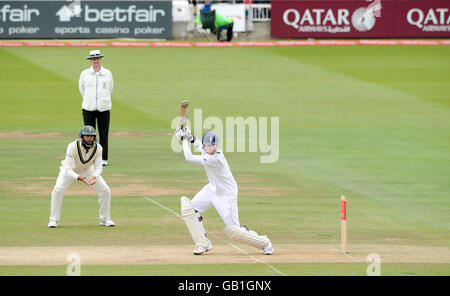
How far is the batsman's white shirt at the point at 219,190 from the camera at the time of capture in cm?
1441

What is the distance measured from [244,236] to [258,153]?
35.8ft

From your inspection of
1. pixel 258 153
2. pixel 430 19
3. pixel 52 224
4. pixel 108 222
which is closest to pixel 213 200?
pixel 108 222

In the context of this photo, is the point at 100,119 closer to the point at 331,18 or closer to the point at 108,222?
the point at 108,222

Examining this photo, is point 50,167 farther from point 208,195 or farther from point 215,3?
point 215,3

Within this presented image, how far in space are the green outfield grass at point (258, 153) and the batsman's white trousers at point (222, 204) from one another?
39.1 inches

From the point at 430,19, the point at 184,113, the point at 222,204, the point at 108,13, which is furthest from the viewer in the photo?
the point at 430,19

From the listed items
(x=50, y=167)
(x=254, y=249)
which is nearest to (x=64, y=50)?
(x=50, y=167)

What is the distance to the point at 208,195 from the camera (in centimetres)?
1465

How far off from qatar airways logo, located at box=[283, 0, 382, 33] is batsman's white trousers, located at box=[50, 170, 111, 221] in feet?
96.3

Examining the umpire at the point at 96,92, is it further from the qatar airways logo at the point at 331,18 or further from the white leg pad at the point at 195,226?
the qatar airways logo at the point at 331,18

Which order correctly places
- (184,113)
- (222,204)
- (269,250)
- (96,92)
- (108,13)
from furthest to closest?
(108,13) < (96,92) < (222,204) < (269,250) < (184,113)

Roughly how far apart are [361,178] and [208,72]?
58.0ft

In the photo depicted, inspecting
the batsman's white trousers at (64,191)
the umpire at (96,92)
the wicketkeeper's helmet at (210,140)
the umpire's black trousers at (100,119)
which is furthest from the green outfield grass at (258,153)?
the wicketkeeper's helmet at (210,140)

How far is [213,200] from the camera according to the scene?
14.6m
